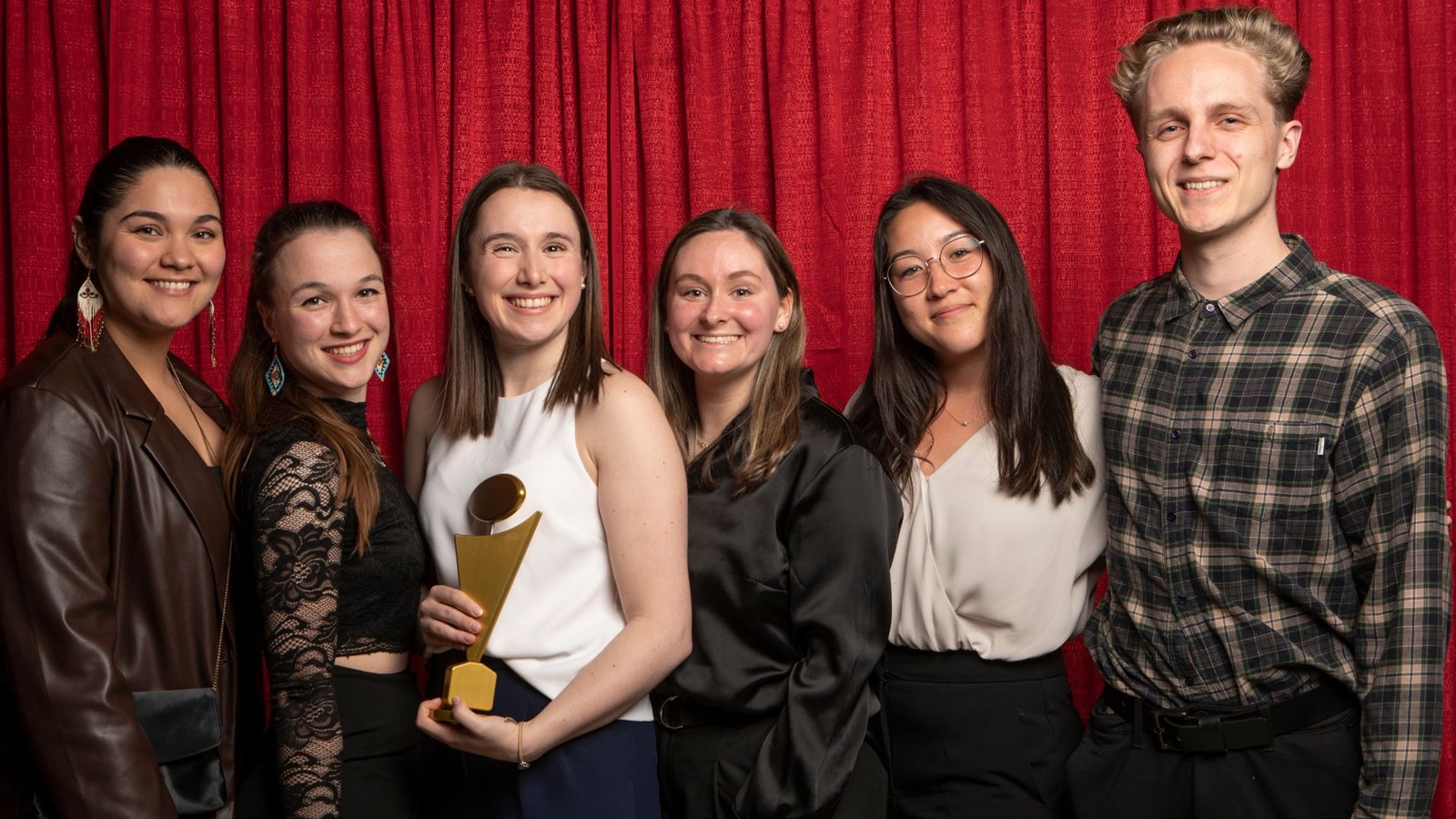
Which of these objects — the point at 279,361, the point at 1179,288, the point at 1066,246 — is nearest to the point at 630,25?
the point at 1066,246

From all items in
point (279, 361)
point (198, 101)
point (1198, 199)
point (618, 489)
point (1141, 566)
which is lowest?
point (1141, 566)

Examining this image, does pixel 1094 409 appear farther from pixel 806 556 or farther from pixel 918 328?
pixel 806 556

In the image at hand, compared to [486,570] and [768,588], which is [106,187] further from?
[768,588]

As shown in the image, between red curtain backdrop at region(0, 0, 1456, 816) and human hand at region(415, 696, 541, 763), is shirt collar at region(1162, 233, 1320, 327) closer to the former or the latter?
red curtain backdrop at region(0, 0, 1456, 816)

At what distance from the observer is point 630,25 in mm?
3197

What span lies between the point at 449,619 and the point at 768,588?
0.54 m

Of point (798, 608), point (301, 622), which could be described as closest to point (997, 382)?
point (798, 608)

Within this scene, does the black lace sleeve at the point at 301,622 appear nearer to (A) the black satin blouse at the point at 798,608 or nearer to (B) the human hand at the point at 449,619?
(B) the human hand at the point at 449,619

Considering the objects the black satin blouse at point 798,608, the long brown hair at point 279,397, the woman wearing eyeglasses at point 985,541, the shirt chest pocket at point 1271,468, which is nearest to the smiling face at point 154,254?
the long brown hair at point 279,397

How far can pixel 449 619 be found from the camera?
1.83m

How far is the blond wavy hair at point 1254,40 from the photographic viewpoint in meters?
2.00

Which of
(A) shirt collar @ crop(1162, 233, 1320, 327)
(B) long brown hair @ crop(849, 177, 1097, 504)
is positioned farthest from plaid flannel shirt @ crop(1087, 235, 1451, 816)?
(B) long brown hair @ crop(849, 177, 1097, 504)

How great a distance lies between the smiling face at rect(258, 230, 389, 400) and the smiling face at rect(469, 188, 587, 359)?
0.68ft

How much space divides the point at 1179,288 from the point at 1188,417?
0.25 m
